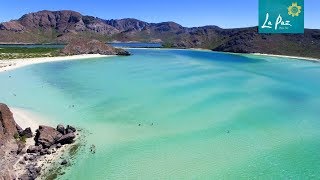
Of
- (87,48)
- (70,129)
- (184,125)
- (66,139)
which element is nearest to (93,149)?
(66,139)

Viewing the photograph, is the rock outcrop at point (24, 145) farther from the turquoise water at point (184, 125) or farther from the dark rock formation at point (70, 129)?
the turquoise water at point (184, 125)

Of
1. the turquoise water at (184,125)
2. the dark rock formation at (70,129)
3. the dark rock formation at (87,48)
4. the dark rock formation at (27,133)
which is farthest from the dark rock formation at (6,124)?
the dark rock formation at (87,48)

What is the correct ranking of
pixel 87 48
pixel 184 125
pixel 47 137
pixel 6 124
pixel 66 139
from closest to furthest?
pixel 47 137 < pixel 66 139 < pixel 6 124 < pixel 184 125 < pixel 87 48

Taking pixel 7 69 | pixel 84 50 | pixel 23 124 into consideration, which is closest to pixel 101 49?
pixel 84 50

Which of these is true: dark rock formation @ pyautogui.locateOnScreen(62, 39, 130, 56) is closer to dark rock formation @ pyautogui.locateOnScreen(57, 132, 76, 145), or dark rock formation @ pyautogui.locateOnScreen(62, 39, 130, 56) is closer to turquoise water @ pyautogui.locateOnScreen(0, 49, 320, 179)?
turquoise water @ pyautogui.locateOnScreen(0, 49, 320, 179)

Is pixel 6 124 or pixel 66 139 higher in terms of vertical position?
pixel 6 124

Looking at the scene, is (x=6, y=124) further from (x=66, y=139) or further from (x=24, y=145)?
(x=66, y=139)
